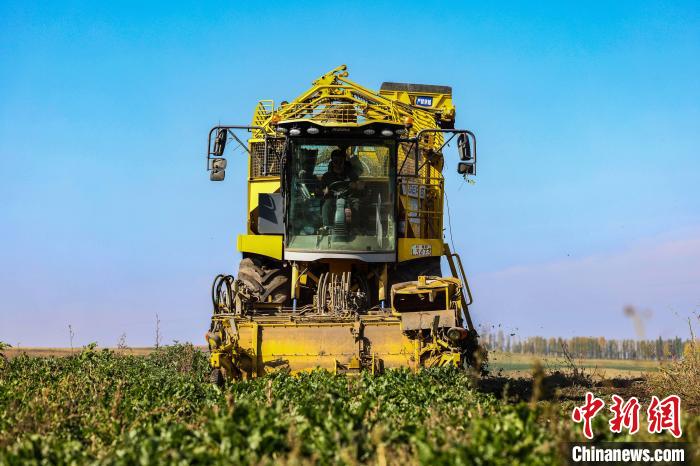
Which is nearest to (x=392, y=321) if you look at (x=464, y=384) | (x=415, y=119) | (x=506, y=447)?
(x=464, y=384)

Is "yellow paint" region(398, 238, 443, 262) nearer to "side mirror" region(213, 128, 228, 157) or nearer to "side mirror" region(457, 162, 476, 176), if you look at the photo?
"side mirror" region(457, 162, 476, 176)

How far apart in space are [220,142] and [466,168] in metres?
3.36

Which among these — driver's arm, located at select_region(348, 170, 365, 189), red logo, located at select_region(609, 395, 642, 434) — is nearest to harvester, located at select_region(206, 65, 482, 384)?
driver's arm, located at select_region(348, 170, 365, 189)

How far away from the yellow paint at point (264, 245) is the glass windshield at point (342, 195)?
308 mm

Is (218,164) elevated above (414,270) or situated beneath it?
elevated above

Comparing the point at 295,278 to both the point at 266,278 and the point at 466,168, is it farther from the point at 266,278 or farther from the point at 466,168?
the point at 466,168

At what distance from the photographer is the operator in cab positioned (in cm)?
1347

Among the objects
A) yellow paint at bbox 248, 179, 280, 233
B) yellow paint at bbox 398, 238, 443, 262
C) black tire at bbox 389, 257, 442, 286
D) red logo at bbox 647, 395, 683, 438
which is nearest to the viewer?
red logo at bbox 647, 395, 683, 438

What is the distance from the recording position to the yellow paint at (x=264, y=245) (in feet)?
45.3

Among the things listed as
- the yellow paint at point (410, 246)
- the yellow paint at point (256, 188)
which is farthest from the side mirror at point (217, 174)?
the yellow paint at point (410, 246)

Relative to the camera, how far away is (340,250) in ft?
43.7

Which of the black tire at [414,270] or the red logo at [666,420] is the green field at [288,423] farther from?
the black tire at [414,270]

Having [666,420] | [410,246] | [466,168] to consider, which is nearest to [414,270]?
[410,246]

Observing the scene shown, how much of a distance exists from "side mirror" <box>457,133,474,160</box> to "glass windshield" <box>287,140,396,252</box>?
1052 mm
